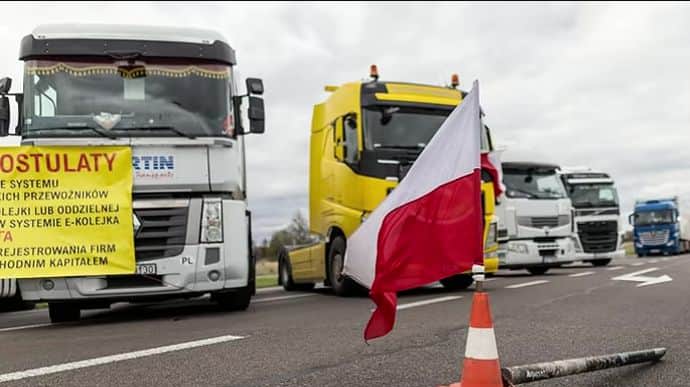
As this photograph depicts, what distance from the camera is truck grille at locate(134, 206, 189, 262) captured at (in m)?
8.17

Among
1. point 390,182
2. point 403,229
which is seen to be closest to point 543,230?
point 390,182

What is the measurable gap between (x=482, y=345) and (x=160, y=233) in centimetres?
531

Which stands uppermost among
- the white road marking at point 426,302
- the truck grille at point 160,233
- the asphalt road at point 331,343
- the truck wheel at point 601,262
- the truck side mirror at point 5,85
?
the truck side mirror at point 5,85

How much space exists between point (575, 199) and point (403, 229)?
18.6 metres

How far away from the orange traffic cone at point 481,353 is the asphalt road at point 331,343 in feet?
2.53

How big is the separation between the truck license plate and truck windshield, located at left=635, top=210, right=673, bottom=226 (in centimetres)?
2928

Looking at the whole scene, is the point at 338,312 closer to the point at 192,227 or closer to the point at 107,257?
the point at 192,227

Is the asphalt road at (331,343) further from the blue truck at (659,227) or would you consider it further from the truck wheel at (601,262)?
the blue truck at (659,227)

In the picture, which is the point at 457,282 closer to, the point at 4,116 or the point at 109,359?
the point at 4,116

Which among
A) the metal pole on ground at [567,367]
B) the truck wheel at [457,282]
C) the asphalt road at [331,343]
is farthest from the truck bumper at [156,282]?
the truck wheel at [457,282]

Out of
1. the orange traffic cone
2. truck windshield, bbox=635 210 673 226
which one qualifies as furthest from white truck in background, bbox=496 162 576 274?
truck windshield, bbox=635 210 673 226

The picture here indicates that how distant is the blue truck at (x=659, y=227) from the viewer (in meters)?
32.1

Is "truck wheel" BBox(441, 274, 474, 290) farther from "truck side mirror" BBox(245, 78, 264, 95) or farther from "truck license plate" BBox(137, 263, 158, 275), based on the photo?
"truck license plate" BBox(137, 263, 158, 275)

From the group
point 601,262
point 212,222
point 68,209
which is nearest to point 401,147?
point 212,222
